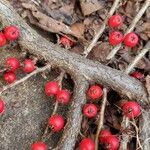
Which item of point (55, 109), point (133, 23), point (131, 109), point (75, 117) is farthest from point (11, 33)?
point (131, 109)

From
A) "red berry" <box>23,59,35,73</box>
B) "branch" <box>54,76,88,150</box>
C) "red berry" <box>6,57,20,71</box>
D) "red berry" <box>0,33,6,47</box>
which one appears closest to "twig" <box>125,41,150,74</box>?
"branch" <box>54,76,88,150</box>

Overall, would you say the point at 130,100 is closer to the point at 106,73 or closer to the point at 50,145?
the point at 106,73

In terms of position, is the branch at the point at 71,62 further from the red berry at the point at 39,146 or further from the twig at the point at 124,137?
the red berry at the point at 39,146

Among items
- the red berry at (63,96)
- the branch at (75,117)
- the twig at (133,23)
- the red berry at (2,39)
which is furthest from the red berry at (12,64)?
the twig at (133,23)

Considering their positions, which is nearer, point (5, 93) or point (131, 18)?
point (5, 93)

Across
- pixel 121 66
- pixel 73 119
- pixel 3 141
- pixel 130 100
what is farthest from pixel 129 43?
pixel 3 141

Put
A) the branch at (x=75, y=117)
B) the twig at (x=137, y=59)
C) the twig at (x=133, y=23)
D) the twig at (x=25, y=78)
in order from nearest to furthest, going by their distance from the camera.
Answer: the branch at (x=75, y=117)
the twig at (x=25, y=78)
the twig at (x=137, y=59)
the twig at (x=133, y=23)
